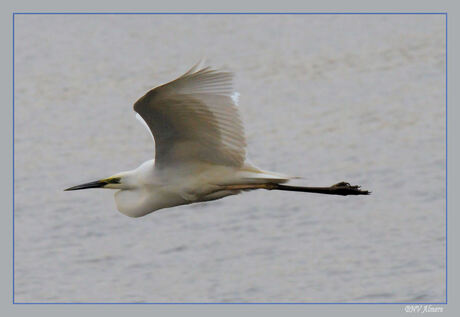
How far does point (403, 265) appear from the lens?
11398mm

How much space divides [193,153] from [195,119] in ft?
1.64

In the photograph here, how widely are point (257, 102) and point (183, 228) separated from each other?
13.4 feet

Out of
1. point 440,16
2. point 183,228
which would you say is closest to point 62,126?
point 183,228

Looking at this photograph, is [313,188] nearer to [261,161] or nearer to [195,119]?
[195,119]

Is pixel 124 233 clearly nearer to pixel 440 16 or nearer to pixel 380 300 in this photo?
pixel 380 300

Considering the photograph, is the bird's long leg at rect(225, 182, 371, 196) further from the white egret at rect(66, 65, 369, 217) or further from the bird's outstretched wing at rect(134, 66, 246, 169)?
the bird's outstretched wing at rect(134, 66, 246, 169)

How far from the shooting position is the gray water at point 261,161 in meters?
11.5

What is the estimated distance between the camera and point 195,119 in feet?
22.2

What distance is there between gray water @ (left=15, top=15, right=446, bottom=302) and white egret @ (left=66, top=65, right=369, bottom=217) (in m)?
0.34

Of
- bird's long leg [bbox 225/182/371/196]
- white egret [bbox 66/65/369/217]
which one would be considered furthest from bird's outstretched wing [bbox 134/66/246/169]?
bird's long leg [bbox 225/182/371/196]

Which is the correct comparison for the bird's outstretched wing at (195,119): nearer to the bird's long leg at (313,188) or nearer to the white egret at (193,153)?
the white egret at (193,153)

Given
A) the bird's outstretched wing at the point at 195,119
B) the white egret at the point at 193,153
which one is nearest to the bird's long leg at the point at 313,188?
the white egret at the point at 193,153

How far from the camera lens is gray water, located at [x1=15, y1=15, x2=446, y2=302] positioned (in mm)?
11469

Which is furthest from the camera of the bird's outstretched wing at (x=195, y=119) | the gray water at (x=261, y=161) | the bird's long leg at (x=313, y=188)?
the gray water at (x=261, y=161)
